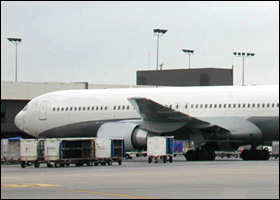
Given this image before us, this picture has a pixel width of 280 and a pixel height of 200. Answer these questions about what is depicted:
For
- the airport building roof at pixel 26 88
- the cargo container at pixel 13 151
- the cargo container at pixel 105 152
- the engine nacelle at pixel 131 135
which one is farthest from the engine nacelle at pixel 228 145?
the airport building roof at pixel 26 88

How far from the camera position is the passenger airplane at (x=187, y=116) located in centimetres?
4138

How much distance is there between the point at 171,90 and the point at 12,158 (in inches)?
451

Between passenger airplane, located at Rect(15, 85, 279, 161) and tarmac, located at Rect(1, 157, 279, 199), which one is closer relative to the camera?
tarmac, located at Rect(1, 157, 279, 199)

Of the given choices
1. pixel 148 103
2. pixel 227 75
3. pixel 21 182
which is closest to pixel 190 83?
pixel 227 75

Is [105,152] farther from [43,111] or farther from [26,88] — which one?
[26,88]

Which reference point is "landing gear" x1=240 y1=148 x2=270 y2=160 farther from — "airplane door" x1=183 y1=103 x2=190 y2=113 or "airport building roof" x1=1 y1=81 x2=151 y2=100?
"airport building roof" x1=1 y1=81 x2=151 y2=100

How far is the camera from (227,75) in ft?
314

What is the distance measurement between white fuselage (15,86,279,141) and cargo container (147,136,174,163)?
398 cm

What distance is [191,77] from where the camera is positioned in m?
96.7

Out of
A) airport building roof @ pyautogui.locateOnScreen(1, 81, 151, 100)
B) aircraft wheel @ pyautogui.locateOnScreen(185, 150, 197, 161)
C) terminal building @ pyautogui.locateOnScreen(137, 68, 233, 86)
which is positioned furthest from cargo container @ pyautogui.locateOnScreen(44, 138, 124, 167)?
terminal building @ pyautogui.locateOnScreen(137, 68, 233, 86)

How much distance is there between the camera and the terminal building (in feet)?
308

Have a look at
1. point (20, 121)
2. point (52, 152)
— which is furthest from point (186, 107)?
point (20, 121)

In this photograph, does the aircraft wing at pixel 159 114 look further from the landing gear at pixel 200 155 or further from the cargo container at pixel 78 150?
the cargo container at pixel 78 150

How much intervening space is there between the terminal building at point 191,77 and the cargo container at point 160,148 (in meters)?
51.3
